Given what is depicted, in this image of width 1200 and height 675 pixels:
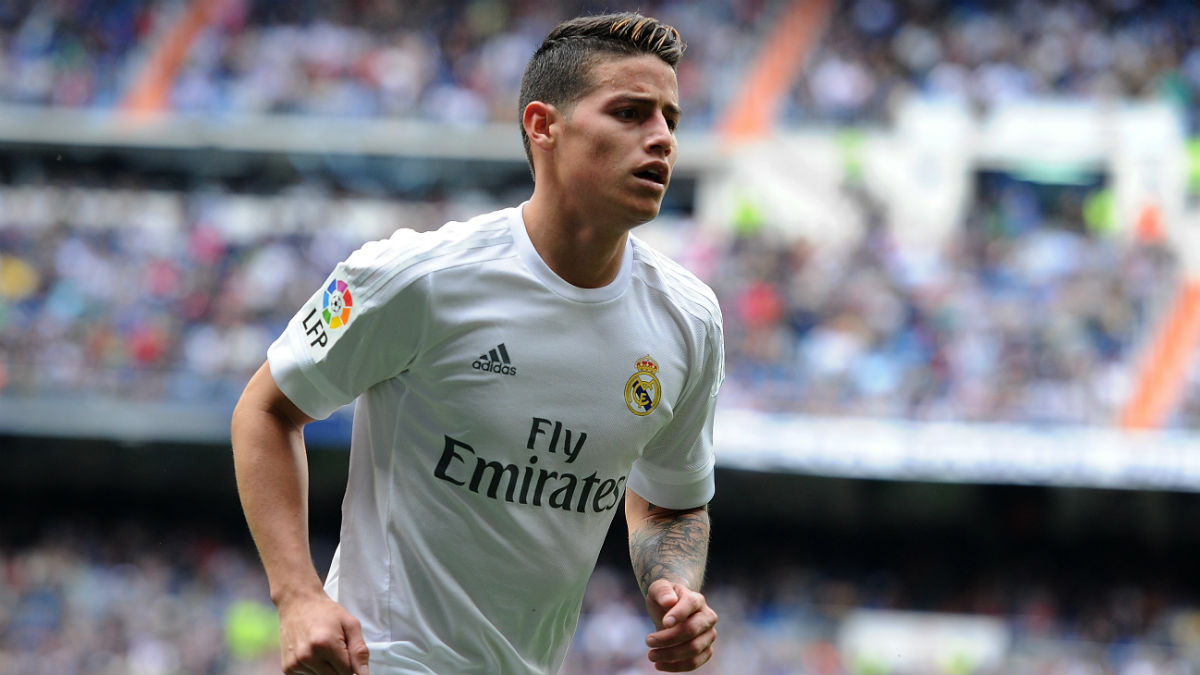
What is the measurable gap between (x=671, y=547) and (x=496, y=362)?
67 centimetres

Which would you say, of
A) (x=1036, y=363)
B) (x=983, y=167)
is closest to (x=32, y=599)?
(x=1036, y=363)

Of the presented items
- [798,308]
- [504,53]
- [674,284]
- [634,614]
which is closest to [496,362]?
[674,284]

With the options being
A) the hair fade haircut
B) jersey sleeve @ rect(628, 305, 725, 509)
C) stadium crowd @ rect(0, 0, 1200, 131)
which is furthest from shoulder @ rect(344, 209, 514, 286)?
stadium crowd @ rect(0, 0, 1200, 131)

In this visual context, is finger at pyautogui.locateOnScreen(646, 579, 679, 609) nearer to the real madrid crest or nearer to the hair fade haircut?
the real madrid crest

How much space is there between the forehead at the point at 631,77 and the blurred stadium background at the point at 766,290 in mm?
11923

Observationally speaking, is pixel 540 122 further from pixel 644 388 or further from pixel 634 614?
pixel 634 614

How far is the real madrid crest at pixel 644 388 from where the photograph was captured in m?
3.11

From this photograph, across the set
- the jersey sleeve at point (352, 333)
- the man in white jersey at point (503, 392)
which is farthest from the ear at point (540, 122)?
the jersey sleeve at point (352, 333)

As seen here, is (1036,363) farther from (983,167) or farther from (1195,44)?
(1195,44)

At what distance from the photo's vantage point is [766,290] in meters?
17.5

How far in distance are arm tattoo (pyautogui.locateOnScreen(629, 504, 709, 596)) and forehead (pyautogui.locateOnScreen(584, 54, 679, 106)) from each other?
Result: 1026 mm

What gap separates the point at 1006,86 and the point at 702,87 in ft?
14.3

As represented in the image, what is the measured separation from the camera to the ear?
3.09m

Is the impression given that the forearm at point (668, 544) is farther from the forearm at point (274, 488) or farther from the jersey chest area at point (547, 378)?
the forearm at point (274, 488)
